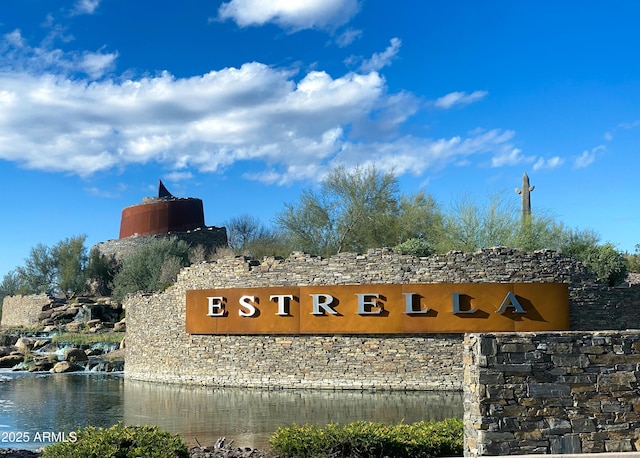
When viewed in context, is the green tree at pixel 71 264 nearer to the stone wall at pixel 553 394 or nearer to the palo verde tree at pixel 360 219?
the palo verde tree at pixel 360 219

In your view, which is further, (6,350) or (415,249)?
(6,350)

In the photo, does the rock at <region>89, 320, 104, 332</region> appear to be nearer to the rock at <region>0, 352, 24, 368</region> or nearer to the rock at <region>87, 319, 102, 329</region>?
the rock at <region>87, 319, 102, 329</region>

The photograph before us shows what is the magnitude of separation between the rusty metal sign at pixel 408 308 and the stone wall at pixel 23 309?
29662 mm

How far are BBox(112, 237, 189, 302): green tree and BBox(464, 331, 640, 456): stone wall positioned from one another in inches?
1350

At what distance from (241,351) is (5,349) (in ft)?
59.3

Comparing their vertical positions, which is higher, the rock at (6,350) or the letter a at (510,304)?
the letter a at (510,304)

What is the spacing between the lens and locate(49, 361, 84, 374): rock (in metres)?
26.9

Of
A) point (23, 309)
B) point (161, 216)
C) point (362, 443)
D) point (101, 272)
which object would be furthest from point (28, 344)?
point (362, 443)

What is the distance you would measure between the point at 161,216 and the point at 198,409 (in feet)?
115

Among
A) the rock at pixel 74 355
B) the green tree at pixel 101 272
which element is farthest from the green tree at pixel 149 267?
the rock at pixel 74 355

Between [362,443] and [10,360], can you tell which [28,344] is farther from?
[362,443]

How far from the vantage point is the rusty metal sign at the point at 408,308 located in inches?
737

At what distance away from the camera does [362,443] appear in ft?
28.1

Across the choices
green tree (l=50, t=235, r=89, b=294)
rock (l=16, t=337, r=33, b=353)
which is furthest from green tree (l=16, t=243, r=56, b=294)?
rock (l=16, t=337, r=33, b=353)
